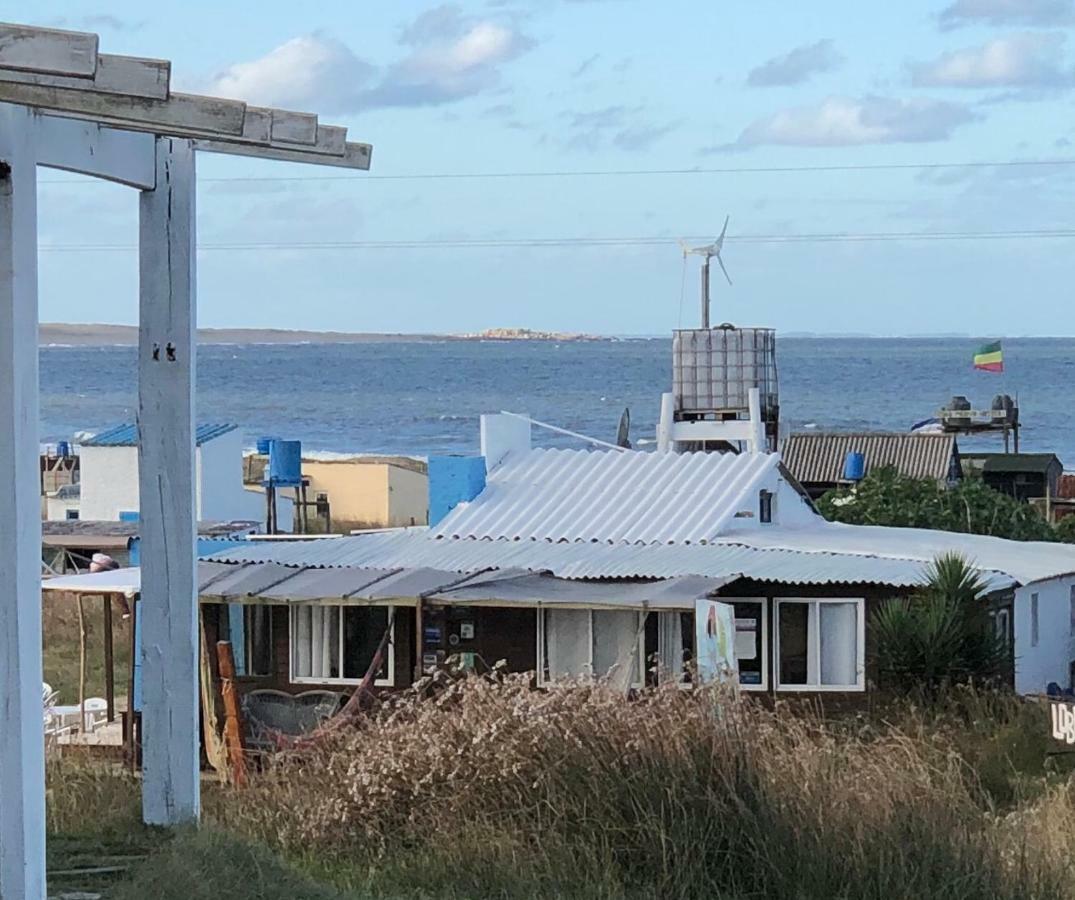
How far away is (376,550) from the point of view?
73.7 ft

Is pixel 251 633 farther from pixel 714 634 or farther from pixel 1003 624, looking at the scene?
pixel 1003 624

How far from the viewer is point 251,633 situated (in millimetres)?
20672

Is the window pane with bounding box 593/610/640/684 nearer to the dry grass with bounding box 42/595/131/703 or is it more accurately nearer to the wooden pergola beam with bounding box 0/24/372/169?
the dry grass with bounding box 42/595/131/703

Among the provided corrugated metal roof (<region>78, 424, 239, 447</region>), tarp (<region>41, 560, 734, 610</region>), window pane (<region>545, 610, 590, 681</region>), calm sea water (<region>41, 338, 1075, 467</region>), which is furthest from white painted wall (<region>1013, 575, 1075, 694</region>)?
calm sea water (<region>41, 338, 1075, 467</region>)

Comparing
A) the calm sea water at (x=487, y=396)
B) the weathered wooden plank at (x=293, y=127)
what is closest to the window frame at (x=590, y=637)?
the weathered wooden plank at (x=293, y=127)

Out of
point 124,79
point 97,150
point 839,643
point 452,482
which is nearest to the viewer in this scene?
point 124,79

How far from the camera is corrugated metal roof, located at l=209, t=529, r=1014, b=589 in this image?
63.5ft

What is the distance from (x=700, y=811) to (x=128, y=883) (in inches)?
120

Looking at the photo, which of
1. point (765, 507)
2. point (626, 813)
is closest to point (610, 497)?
point (765, 507)

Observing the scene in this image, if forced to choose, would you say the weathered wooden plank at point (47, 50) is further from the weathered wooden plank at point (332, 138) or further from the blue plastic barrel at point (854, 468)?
the blue plastic barrel at point (854, 468)

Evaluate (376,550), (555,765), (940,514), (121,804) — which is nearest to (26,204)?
(121,804)

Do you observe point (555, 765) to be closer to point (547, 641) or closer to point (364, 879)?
point (364, 879)

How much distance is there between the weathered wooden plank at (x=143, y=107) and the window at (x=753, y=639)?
569 inches

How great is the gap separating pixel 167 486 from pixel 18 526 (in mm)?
1731
